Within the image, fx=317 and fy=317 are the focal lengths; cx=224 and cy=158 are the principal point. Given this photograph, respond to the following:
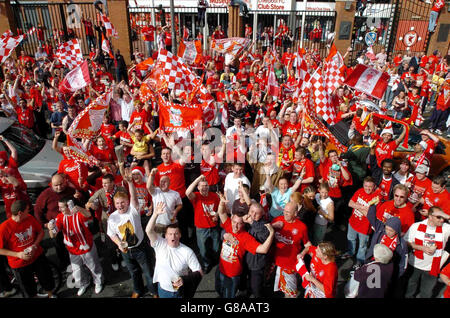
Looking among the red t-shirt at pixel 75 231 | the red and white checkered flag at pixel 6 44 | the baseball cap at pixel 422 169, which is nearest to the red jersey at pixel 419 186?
the baseball cap at pixel 422 169

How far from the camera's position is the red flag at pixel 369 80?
21.8 feet

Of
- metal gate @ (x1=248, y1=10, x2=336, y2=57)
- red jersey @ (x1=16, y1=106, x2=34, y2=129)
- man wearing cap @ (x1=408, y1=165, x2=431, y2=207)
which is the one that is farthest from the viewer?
metal gate @ (x1=248, y1=10, x2=336, y2=57)

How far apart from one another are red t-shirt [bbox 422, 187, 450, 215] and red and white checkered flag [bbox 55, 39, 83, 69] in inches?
365

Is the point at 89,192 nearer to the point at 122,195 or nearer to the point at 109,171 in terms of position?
the point at 109,171

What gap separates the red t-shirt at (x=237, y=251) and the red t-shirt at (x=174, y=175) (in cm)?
168

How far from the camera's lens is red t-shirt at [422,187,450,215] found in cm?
455

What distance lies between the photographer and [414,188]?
5180 mm

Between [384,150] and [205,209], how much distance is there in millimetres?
3849

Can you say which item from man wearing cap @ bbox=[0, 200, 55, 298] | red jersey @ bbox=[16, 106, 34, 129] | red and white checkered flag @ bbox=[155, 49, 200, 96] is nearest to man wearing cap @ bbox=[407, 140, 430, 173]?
red and white checkered flag @ bbox=[155, 49, 200, 96]

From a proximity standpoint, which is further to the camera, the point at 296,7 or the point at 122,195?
the point at 296,7

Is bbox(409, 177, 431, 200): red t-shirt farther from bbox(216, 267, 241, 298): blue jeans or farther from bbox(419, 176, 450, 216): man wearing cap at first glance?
bbox(216, 267, 241, 298): blue jeans

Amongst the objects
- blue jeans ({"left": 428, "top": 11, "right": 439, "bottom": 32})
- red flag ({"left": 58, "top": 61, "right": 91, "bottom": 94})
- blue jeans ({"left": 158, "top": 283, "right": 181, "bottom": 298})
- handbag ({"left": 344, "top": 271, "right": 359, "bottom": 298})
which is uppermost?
blue jeans ({"left": 428, "top": 11, "right": 439, "bottom": 32})
